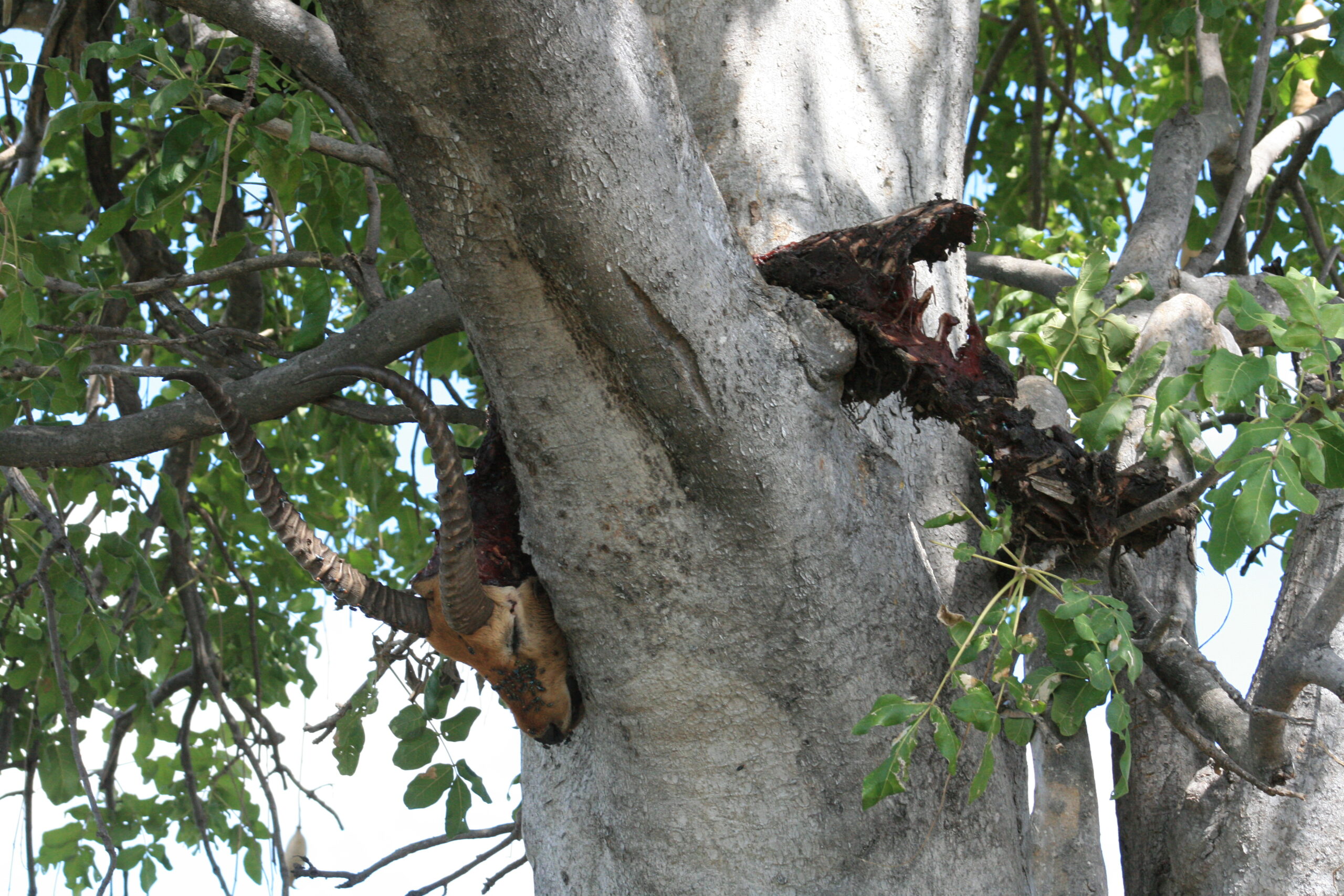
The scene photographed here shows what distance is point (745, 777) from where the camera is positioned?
150 centimetres

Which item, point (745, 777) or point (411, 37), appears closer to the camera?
point (411, 37)

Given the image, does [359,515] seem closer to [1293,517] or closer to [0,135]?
[0,135]

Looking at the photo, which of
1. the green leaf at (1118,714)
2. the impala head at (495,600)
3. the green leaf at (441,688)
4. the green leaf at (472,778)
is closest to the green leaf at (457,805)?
the green leaf at (472,778)

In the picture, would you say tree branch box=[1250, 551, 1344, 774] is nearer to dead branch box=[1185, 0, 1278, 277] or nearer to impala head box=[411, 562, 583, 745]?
impala head box=[411, 562, 583, 745]

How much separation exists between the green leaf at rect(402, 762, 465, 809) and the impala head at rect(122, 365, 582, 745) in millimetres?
456

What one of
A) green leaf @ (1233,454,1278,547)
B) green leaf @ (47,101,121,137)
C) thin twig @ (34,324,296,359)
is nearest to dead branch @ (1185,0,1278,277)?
green leaf @ (1233,454,1278,547)

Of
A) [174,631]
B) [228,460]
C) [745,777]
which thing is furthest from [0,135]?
[745,777]

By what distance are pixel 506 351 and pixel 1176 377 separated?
870 mm

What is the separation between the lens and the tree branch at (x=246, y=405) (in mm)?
1948

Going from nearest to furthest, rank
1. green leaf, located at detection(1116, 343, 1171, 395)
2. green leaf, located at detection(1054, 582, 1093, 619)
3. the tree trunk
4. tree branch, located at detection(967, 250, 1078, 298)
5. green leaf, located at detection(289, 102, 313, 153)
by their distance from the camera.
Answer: the tree trunk, green leaf, located at detection(1054, 582, 1093, 619), green leaf, located at detection(1116, 343, 1171, 395), green leaf, located at detection(289, 102, 313, 153), tree branch, located at detection(967, 250, 1078, 298)

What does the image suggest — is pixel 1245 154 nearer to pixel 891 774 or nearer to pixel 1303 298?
pixel 1303 298

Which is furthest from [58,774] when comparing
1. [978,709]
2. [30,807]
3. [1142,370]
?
[1142,370]

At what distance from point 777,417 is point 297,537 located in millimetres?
650

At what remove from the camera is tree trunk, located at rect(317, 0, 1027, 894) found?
1.17 meters
